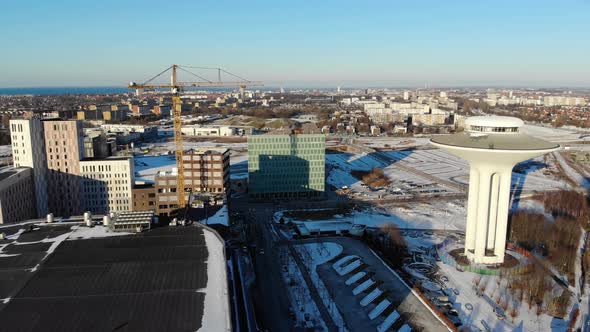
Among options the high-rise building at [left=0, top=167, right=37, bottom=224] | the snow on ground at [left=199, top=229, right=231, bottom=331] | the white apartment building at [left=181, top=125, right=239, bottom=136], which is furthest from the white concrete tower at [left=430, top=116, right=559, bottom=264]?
the white apartment building at [left=181, top=125, right=239, bottom=136]

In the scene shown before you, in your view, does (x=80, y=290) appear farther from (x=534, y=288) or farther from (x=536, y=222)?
(x=536, y=222)

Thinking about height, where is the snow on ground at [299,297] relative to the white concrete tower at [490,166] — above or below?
below

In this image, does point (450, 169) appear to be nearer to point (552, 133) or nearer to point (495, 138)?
point (495, 138)

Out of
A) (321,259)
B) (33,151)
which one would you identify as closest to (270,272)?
(321,259)

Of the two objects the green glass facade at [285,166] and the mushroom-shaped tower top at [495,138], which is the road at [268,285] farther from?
the mushroom-shaped tower top at [495,138]

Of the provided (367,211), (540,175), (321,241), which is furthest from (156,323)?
(540,175)

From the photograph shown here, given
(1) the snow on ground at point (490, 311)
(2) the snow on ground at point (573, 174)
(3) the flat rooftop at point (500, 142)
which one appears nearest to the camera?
(1) the snow on ground at point (490, 311)

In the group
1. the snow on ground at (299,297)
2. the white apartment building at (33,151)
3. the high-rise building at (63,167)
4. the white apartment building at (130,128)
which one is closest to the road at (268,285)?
the snow on ground at (299,297)
